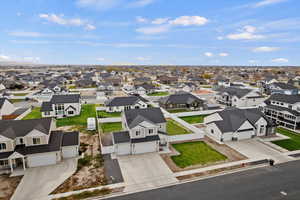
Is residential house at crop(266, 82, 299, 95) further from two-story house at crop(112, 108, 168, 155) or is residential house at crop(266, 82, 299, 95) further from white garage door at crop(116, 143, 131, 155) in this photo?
white garage door at crop(116, 143, 131, 155)

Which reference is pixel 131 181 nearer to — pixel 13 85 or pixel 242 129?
pixel 242 129

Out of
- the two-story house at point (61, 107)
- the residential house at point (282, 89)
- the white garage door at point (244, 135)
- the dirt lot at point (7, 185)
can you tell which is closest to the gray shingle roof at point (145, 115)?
the white garage door at point (244, 135)

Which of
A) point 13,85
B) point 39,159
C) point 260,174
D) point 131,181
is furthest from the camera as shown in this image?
point 13,85

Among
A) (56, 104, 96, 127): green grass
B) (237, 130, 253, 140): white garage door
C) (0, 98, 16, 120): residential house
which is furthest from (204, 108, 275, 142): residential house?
(0, 98, 16, 120): residential house

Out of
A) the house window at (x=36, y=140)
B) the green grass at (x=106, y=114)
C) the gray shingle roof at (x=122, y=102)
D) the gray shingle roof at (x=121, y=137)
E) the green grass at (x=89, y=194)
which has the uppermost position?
the gray shingle roof at (x=122, y=102)

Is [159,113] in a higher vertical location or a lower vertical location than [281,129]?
higher

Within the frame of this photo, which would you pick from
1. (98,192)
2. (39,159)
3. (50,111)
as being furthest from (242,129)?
(50,111)

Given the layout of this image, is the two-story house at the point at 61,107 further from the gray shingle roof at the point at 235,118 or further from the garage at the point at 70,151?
the gray shingle roof at the point at 235,118
